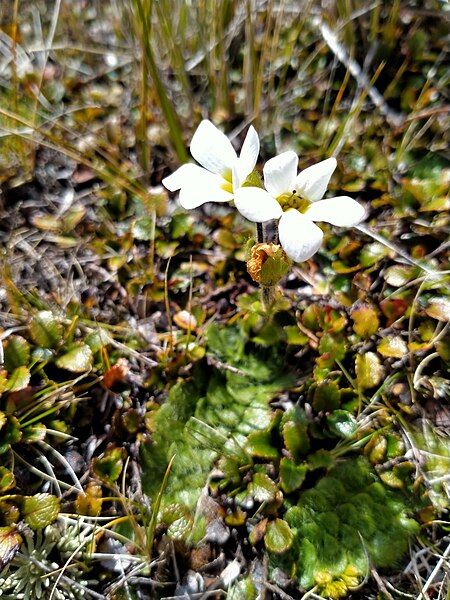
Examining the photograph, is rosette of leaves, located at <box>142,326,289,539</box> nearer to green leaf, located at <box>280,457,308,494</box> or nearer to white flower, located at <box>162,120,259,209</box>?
green leaf, located at <box>280,457,308,494</box>

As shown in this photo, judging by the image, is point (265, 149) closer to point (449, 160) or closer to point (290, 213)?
point (449, 160)

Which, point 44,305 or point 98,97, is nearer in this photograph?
point 44,305

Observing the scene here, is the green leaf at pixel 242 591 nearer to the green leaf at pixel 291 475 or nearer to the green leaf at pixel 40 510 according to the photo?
the green leaf at pixel 291 475

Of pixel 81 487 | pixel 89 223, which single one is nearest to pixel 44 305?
pixel 89 223

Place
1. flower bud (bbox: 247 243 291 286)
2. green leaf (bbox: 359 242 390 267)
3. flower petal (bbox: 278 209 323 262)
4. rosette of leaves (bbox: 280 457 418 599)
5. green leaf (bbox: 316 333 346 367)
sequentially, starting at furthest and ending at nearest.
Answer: green leaf (bbox: 359 242 390 267)
green leaf (bbox: 316 333 346 367)
rosette of leaves (bbox: 280 457 418 599)
flower bud (bbox: 247 243 291 286)
flower petal (bbox: 278 209 323 262)

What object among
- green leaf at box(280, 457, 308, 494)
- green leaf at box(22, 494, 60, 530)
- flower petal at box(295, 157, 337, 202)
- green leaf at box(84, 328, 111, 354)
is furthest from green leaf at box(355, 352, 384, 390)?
green leaf at box(22, 494, 60, 530)

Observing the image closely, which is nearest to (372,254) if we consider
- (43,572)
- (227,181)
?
(227,181)

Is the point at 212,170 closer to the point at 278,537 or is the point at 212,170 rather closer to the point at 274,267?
the point at 274,267

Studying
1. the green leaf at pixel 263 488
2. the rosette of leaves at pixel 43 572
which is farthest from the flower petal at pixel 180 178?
the rosette of leaves at pixel 43 572
